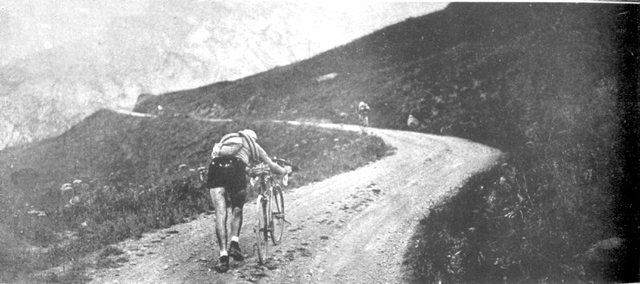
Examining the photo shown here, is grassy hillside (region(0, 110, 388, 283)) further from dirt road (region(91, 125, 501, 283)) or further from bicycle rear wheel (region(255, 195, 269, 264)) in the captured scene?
bicycle rear wheel (region(255, 195, 269, 264))

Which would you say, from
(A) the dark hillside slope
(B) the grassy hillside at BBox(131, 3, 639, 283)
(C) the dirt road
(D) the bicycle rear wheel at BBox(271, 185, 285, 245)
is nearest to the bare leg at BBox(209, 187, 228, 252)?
(C) the dirt road

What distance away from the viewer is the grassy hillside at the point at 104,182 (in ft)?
12.8

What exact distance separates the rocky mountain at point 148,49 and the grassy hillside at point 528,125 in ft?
1.97

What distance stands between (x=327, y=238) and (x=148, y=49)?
14.5 ft

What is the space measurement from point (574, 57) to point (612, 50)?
0.43 meters

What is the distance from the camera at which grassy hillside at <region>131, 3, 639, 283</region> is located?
414cm

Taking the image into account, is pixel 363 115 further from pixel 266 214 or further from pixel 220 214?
pixel 220 214

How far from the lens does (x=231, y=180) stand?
151 inches

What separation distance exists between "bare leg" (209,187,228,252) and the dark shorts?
61mm

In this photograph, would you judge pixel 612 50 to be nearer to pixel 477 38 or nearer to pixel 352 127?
pixel 477 38

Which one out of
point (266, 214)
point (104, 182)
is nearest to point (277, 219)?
point (266, 214)

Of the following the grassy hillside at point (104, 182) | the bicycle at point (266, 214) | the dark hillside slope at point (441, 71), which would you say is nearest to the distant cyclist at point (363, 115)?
the dark hillside slope at point (441, 71)

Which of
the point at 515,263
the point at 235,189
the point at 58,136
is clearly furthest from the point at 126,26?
the point at 515,263

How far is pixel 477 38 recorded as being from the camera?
7258 millimetres
